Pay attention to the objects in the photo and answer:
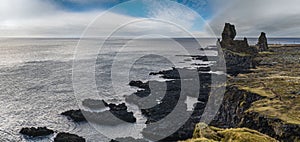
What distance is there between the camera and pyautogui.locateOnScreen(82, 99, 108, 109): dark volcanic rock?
62000mm

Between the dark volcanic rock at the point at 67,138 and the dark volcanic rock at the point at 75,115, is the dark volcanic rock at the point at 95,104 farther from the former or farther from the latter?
the dark volcanic rock at the point at 67,138

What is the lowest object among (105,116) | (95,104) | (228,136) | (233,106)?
(105,116)

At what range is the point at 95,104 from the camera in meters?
62.5

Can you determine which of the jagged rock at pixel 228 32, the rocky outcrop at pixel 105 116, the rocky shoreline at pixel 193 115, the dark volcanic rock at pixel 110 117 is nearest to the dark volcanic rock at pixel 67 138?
the rocky shoreline at pixel 193 115

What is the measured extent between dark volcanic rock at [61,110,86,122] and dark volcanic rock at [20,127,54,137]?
286 inches

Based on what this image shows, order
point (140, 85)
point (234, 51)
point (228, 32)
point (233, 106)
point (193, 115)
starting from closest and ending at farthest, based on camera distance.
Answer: point (233, 106) < point (193, 115) < point (140, 85) < point (234, 51) < point (228, 32)

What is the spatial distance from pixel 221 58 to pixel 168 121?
7645cm

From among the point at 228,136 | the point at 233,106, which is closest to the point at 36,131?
the point at 233,106

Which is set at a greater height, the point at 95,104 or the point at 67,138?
the point at 95,104

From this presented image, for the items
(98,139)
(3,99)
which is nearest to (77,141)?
(98,139)

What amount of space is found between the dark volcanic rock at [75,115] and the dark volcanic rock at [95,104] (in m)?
5.37

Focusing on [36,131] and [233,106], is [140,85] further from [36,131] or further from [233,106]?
[233,106]

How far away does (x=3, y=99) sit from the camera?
67.4 meters

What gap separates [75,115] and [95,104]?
8361mm
